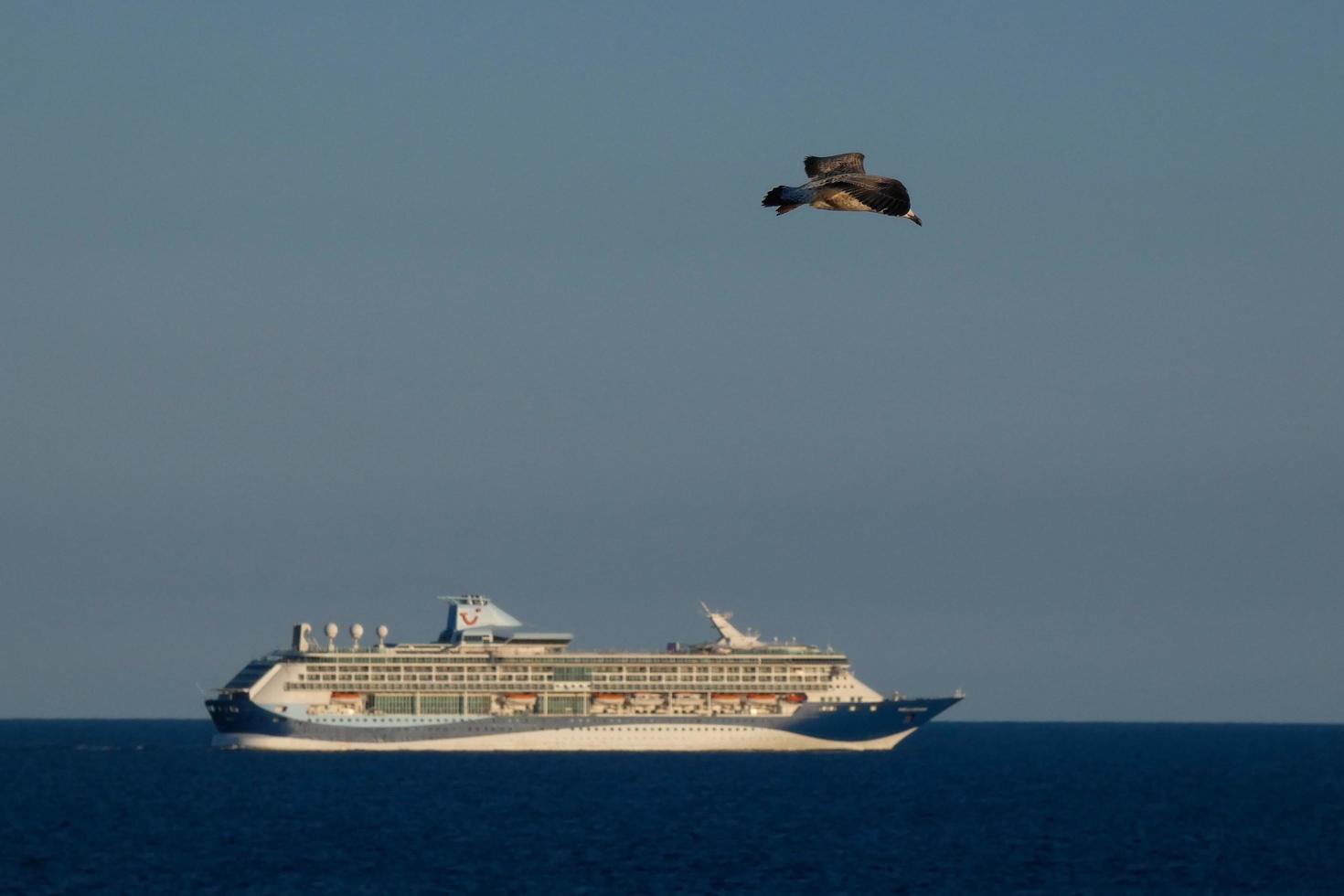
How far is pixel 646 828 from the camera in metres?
83.9

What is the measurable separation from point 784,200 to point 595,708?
113 metres

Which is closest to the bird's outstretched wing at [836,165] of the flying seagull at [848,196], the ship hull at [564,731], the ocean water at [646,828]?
the flying seagull at [848,196]

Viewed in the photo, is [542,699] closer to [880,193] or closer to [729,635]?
[729,635]

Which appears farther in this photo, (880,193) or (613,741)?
(613,741)

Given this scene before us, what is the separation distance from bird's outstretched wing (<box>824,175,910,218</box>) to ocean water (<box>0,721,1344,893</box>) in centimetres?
4552

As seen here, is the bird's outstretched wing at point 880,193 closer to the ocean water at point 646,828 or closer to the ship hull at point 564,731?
the ocean water at point 646,828

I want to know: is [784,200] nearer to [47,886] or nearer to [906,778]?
[47,886]

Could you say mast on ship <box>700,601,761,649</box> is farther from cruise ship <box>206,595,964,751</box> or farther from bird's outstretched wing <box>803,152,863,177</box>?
bird's outstretched wing <box>803,152,863,177</box>

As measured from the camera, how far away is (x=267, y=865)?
70812 mm

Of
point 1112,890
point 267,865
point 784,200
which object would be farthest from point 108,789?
point 784,200

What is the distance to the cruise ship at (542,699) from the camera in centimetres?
12719

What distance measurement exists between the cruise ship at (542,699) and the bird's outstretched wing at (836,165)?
356 feet

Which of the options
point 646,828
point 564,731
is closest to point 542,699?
point 564,731

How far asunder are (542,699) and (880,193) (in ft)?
368
